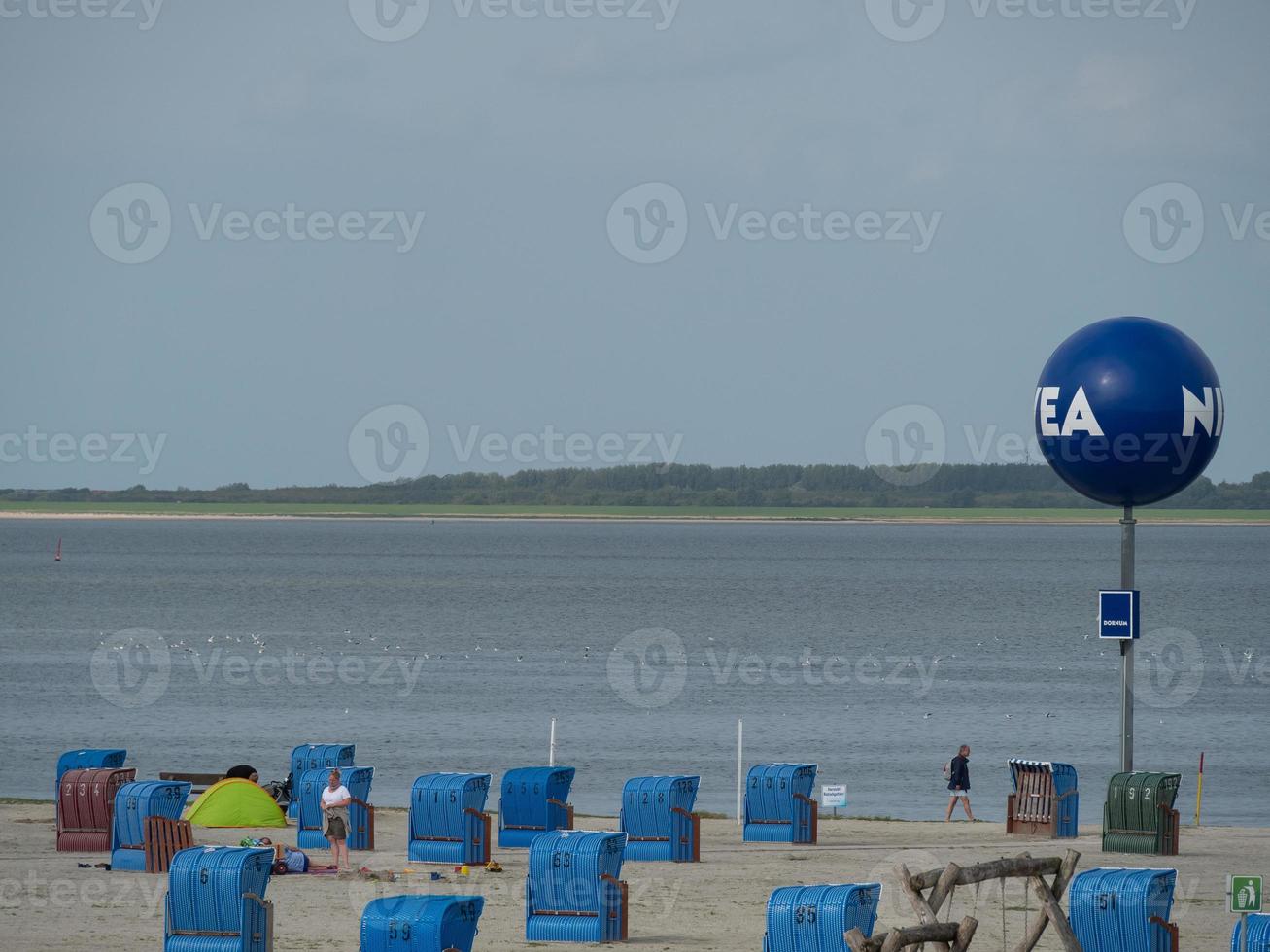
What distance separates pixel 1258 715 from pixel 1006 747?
14203 mm

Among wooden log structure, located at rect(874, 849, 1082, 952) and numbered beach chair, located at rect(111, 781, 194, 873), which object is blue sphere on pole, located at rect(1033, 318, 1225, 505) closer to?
wooden log structure, located at rect(874, 849, 1082, 952)

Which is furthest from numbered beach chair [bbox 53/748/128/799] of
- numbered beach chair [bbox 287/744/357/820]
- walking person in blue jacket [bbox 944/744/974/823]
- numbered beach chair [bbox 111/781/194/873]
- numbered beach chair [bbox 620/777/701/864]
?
walking person in blue jacket [bbox 944/744/974/823]

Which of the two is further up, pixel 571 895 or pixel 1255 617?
pixel 1255 617

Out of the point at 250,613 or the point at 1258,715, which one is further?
the point at 250,613

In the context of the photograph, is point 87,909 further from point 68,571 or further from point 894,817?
point 68,571

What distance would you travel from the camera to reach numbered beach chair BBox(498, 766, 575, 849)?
1020 inches

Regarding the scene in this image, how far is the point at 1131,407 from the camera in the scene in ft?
84.2

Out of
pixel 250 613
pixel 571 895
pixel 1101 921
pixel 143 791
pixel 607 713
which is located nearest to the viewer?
pixel 1101 921

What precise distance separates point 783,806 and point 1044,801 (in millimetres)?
3890

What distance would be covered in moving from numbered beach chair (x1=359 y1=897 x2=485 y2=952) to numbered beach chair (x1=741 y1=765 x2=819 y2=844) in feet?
40.0

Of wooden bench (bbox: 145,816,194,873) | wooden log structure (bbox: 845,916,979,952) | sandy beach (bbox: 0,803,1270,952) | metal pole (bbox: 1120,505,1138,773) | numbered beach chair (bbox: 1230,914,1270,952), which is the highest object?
metal pole (bbox: 1120,505,1138,773)

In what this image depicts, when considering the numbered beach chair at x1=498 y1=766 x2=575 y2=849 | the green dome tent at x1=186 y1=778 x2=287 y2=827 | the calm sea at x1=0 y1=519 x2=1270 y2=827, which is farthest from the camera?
the calm sea at x1=0 y1=519 x2=1270 y2=827

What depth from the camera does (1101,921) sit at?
16.2m

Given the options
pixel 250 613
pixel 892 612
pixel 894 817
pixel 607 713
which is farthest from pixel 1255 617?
pixel 894 817
